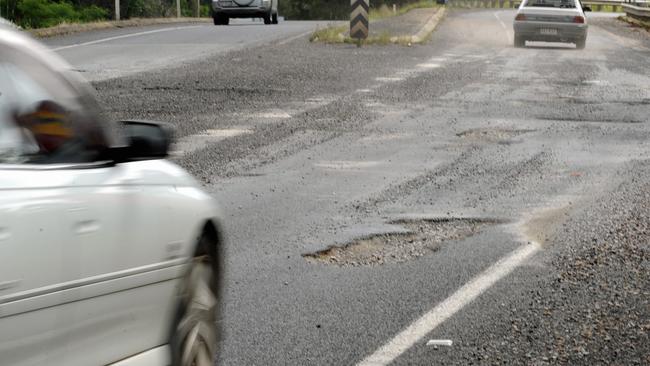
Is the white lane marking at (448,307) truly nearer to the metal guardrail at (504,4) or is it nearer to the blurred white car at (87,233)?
the blurred white car at (87,233)

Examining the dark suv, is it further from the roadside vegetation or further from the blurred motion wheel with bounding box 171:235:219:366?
the blurred motion wheel with bounding box 171:235:219:366

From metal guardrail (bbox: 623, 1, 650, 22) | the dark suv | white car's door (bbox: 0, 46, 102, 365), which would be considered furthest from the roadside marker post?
white car's door (bbox: 0, 46, 102, 365)

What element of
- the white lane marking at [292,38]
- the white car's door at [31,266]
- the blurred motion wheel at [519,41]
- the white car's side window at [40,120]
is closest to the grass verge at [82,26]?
the white lane marking at [292,38]

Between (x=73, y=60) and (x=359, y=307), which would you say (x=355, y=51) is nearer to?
(x=73, y=60)

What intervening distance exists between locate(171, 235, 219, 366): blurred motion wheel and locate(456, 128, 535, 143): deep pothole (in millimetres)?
9702

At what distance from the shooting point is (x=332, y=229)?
32.0ft

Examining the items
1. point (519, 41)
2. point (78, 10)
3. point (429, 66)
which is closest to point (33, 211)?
point (429, 66)

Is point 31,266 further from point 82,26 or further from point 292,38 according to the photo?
point 82,26

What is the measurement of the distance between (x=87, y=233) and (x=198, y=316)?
1104 millimetres

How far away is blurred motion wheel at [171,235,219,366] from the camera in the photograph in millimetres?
5301

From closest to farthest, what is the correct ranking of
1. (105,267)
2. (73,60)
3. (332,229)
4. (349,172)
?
(105,267)
(332,229)
(349,172)
(73,60)

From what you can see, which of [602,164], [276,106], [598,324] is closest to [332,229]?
[598,324]

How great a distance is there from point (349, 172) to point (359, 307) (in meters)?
5.42

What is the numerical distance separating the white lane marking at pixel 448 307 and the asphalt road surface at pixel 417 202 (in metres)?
0.02
